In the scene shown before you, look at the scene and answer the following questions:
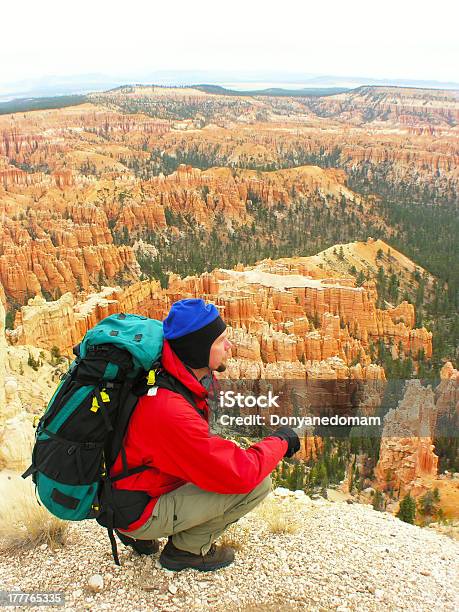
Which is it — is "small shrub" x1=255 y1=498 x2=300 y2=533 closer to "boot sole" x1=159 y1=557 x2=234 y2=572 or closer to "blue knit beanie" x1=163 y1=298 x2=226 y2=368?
"boot sole" x1=159 y1=557 x2=234 y2=572

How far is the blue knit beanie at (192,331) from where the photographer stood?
3107 mm

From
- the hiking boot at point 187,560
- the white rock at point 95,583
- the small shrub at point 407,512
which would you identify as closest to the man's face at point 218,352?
the hiking boot at point 187,560

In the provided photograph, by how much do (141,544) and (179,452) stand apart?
1.01 m

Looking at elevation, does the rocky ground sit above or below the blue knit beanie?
below

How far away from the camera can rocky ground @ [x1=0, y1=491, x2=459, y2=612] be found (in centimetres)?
323

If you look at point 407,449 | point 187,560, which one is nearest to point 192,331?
point 187,560

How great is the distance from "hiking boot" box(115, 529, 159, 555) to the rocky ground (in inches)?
2.2

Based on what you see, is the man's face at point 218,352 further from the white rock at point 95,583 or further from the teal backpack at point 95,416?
the white rock at point 95,583

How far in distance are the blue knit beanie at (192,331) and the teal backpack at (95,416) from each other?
0.11 meters

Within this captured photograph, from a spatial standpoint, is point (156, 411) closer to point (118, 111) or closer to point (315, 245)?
point (315, 245)

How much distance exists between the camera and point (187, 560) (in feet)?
11.2

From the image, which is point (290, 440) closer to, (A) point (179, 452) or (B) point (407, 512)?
(A) point (179, 452)

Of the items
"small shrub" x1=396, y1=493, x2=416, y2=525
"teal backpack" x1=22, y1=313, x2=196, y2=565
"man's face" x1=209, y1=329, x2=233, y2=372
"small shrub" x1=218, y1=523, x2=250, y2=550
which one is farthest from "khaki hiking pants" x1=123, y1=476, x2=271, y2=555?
"small shrub" x1=396, y1=493, x2=416, y2=525

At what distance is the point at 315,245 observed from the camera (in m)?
48.7
